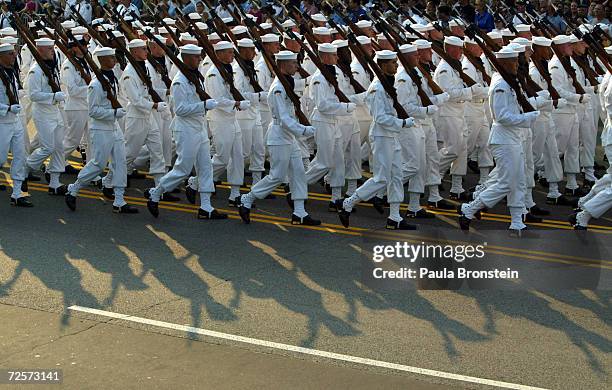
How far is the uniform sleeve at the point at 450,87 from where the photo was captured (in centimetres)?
1403

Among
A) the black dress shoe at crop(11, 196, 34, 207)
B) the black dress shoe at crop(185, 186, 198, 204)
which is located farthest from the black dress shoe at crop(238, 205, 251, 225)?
the black dress shoe at crop(11, 196, 34, 207)

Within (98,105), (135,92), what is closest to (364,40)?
(135,92)

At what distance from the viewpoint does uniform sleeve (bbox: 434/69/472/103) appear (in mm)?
14031

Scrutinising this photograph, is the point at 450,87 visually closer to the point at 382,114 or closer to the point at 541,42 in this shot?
the point at 541,42

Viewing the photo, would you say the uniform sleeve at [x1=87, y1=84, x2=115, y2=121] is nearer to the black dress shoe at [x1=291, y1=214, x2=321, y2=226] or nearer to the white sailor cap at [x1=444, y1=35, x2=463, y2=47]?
the black dress shoe at [x1=291, y1=214, x2=321, y2=226]

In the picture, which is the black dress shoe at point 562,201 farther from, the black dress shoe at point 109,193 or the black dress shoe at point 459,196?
the black dress shoe at point 109,193

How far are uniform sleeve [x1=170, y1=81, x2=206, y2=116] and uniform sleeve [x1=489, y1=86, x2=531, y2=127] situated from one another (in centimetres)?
322

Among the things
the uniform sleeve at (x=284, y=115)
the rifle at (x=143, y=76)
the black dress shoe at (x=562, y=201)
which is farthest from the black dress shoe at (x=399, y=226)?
the rifle at (x=143, y=76)

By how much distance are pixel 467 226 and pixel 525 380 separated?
484 centimetres

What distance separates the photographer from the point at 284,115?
41.7 feet

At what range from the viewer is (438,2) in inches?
828

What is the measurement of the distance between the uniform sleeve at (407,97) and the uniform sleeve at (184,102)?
2171mm

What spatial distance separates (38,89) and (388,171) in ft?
15.2

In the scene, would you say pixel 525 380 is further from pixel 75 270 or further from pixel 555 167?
pixel 555 167
